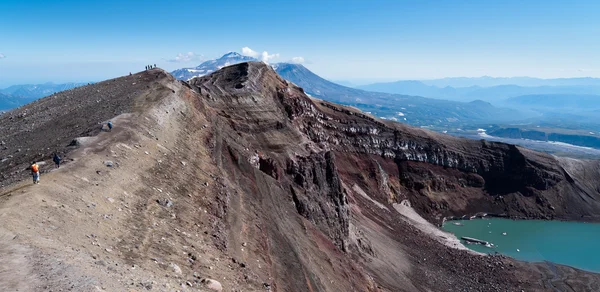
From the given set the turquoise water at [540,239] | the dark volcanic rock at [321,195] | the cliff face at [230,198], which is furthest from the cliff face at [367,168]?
the turquoise water at [540,239]

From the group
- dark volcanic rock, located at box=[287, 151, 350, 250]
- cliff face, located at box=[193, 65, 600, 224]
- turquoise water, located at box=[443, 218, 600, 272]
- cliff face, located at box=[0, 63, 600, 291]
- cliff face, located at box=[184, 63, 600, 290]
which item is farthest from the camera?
cliff face, located at box=[193, 65, 600, 224]

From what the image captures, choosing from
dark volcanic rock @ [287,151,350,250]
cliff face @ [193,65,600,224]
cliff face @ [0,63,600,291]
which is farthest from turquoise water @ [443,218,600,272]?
dark volcanic rock @ [287,151,350,250]

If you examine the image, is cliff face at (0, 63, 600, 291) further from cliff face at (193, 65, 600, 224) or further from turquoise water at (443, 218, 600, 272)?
turquoise water at (443, 218, 600, 272)

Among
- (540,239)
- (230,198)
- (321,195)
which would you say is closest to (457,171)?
(540,239)

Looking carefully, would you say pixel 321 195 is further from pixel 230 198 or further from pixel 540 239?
pixel 540 239

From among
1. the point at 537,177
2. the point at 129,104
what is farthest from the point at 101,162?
the point at 537,177

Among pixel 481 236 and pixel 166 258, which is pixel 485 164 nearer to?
pixel 481 236
